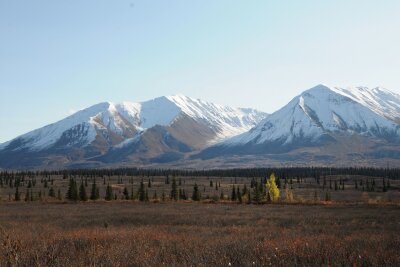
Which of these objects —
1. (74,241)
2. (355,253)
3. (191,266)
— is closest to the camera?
(191,266)

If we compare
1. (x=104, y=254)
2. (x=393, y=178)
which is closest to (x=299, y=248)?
(x=104, y=254)

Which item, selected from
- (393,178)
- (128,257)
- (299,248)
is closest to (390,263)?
(299,248)

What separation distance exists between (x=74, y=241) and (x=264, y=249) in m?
8.14

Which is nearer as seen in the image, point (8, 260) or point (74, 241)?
point (8, 260)

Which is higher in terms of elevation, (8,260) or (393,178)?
(8,260)

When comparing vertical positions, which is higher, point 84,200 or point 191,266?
point 191,266

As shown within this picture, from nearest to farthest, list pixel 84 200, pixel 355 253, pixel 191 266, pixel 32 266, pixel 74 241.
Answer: pixel 191 266 < pixel 32 266 < pixel 355 253 < pixel 74 241 < pixel 84 200

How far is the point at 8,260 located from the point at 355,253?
1041cm

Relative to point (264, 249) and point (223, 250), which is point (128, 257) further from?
point (264, 249)

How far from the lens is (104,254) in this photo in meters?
13.8

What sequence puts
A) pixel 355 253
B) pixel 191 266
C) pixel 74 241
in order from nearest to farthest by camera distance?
pixel 191 266, pixel 355 253, pixel 74 241

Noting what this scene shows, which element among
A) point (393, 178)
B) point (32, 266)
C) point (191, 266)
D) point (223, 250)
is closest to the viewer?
point (191, 266)

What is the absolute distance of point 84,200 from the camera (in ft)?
260

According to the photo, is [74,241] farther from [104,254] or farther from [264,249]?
[264,249]
